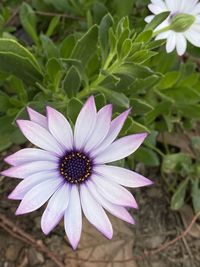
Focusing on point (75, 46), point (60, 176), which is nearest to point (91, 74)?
point (75, 46)

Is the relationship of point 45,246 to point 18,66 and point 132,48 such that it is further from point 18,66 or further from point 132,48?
point 132,48

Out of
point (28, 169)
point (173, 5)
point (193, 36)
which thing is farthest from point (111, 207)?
point (173, 5)

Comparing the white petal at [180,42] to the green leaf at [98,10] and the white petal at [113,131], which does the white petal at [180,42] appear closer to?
the green leaf at [98,10]

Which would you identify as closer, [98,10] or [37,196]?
[37,196]

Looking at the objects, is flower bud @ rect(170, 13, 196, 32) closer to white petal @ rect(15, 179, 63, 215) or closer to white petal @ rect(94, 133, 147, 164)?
white petal @ rect(94, 133, 147, 164)

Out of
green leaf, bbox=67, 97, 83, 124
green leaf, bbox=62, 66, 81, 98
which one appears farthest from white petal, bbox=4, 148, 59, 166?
green leaf, bbox=62, 66, 81, 98

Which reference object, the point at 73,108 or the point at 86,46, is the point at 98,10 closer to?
the point at 86,46
